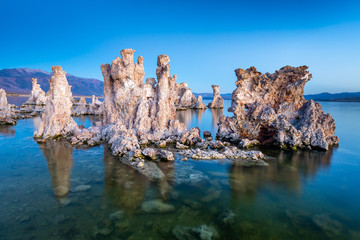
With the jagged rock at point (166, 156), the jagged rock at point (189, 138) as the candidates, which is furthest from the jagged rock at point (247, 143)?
the jagged rock at point (166, 156)

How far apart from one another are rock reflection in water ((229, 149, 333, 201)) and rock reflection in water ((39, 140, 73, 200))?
10.6 m

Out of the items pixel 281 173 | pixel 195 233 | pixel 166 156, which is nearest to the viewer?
pixel 195 233

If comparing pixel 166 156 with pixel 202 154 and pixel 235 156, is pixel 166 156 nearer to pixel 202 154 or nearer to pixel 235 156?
pixel 202 154

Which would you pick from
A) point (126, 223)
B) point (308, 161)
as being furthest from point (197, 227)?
point (308, 161)

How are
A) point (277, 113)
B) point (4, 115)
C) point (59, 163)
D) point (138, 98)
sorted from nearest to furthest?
point (59, 163)
point (277, 113)
point (138, 98)
point (4, 115)

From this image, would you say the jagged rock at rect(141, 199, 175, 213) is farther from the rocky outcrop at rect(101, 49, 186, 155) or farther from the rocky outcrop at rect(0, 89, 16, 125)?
Result: the rocky outcrop at rect(0, 89, 16, 125)

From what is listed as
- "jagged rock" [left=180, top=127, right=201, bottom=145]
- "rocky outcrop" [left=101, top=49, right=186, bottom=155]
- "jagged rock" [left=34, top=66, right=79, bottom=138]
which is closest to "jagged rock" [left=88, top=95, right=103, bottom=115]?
"rocky outcrop" [left=101, top=49, right=186, bottom=155]

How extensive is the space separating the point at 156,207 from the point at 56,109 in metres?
20.2

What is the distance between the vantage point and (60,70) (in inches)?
952

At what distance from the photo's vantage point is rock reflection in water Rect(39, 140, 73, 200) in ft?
40.2

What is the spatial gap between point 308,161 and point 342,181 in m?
3.86

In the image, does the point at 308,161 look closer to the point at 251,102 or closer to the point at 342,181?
the point at 342,181

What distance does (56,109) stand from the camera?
941 inches

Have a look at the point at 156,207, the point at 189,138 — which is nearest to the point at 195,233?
the point at 156,207
